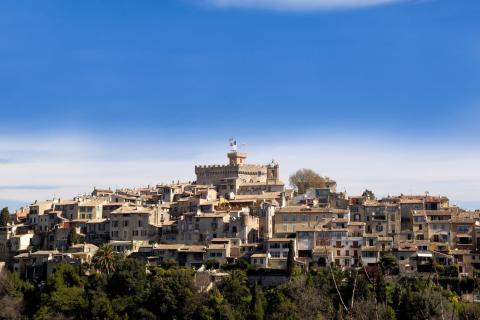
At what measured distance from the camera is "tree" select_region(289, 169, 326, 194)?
9145cm

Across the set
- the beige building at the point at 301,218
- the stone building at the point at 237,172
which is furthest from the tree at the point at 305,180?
the beige building at the point at 301,218

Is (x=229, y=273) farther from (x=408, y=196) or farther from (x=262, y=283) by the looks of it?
(x=408, y=196)

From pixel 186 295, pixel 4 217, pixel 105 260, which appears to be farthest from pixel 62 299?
pixel 4 217

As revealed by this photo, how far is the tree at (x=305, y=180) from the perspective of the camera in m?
91.4

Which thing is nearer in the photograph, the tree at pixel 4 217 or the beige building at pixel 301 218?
the beige building at pixel 301 218

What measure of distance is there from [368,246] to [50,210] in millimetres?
41145

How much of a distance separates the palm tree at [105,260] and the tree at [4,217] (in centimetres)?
2104

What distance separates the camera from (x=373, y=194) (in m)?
82.6

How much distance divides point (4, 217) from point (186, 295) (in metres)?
36.2

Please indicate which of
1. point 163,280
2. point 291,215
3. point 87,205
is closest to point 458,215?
point 291,215

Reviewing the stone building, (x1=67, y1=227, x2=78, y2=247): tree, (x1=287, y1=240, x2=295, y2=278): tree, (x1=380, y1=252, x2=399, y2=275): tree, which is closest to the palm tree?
(x1=67, y1=227, x2=78, y2=247): tree

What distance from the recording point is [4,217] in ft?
270

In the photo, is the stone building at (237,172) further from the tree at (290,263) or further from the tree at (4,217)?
the tree at (290,263)

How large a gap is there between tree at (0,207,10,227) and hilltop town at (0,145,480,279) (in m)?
0.90
